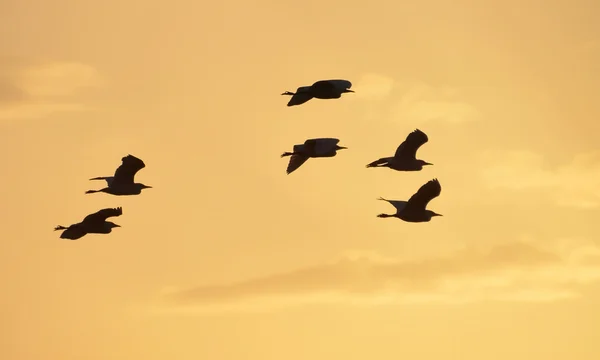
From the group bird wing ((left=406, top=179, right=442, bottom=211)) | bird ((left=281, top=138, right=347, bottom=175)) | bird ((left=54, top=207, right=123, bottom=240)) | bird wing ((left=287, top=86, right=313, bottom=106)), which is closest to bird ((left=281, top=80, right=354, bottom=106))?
bird wing ((left=287, top=86, right=313, bottom=106))

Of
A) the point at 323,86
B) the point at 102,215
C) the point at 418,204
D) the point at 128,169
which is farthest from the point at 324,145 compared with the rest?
the point at 102,215

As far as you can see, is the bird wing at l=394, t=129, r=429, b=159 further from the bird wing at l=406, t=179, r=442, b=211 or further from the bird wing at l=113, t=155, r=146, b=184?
the bird wing at l=113, t=155, r=146, b=184

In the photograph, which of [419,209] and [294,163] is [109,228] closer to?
[294,163]

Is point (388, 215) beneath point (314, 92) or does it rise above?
beneath

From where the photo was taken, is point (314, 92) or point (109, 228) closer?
point (314, 92)

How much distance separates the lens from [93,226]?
247 feet

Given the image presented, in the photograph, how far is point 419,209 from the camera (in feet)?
241

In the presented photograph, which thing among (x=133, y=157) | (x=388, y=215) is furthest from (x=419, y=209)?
(x=133, y=157)

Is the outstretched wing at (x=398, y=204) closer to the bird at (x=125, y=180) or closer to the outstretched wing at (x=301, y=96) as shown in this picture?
the outstretched wing at (x=301, y=96)

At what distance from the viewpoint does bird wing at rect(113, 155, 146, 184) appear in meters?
74.0

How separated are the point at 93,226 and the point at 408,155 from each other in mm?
14722

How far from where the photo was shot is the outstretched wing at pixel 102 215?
7331cm

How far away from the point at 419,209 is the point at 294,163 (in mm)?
6067

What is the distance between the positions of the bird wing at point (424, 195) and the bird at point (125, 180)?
1203 cm
